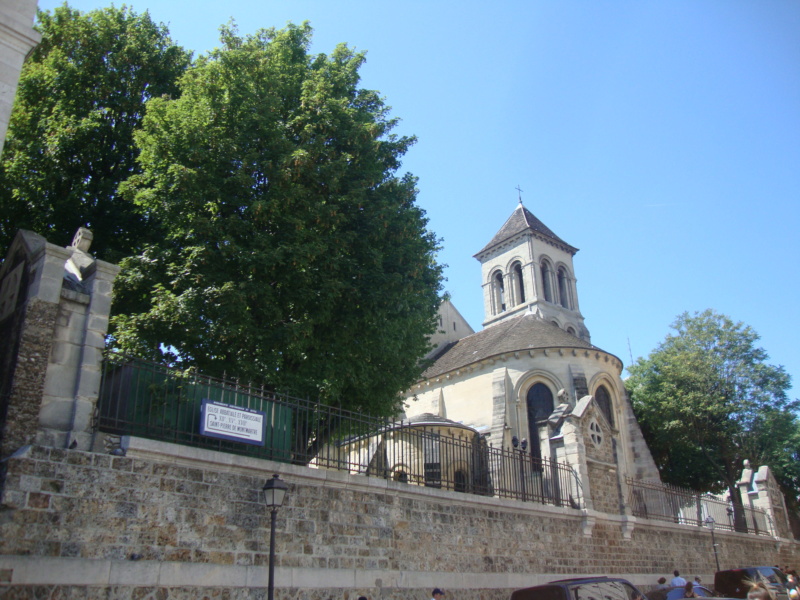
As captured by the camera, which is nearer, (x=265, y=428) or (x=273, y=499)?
(x=273, y=499)

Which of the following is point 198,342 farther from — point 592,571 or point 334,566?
point 592,571

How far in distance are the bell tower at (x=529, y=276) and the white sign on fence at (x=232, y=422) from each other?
36788 millimetres

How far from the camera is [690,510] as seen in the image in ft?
68.4

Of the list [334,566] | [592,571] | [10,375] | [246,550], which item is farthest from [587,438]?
[10,375]

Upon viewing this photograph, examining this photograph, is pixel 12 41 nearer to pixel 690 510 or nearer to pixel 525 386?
pixel 690 510

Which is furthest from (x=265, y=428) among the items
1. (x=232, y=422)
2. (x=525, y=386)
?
(x=525, y=386)

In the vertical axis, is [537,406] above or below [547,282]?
below

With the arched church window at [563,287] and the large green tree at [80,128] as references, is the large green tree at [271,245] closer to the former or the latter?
the large green tree at [80,128]

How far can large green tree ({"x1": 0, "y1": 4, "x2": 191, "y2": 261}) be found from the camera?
14.5 metres

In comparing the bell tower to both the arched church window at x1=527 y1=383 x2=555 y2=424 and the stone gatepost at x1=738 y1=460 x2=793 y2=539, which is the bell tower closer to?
the arched church window at x1=527 y1=383 x2=555 y2=424

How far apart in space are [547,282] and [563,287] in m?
2.28

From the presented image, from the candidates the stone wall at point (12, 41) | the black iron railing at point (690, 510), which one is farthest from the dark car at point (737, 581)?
the stone wall at point (12, 41)

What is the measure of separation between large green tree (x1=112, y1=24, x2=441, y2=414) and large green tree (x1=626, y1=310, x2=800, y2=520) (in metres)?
22.2

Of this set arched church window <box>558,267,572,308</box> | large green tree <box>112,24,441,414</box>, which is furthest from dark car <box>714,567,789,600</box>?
arched church window <box>558,267,572,308</box>
